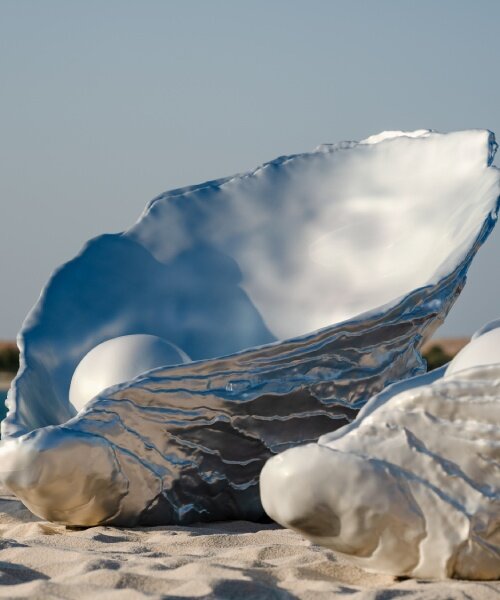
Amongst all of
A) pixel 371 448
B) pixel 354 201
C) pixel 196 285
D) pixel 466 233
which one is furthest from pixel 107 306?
pixel 371 448

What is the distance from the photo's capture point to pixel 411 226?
564 centimetres

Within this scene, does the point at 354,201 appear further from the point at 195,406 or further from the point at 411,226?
the point at 195,406

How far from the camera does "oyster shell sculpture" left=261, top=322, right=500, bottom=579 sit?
3.01m

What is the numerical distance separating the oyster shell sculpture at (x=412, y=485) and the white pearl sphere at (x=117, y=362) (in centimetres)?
199

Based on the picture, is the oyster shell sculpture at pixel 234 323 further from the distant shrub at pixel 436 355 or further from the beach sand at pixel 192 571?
the distant shrub at pixel 436 355

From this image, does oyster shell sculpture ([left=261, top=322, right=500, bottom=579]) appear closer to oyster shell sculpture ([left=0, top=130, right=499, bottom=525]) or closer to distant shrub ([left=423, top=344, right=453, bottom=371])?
oyster shell sculpture ([left=0, top=130, right=499, bottom=525])

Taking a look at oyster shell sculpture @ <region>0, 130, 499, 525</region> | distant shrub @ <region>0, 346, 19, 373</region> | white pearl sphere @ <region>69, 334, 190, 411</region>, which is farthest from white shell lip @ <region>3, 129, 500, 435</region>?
distant shrub @ <region>0, 346, 19, 373</region>

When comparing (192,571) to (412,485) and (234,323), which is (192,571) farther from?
(234,323)

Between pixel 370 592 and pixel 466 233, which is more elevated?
pixel 466 233

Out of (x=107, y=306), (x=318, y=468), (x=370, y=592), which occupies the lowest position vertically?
(x=370, y=592)

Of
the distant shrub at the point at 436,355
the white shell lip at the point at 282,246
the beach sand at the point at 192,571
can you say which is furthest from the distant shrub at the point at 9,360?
the beach sand at the point at 192,571

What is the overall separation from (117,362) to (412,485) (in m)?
2.25

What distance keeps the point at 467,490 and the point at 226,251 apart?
3.23m

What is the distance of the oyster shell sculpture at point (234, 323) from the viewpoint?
4363 millimetres
